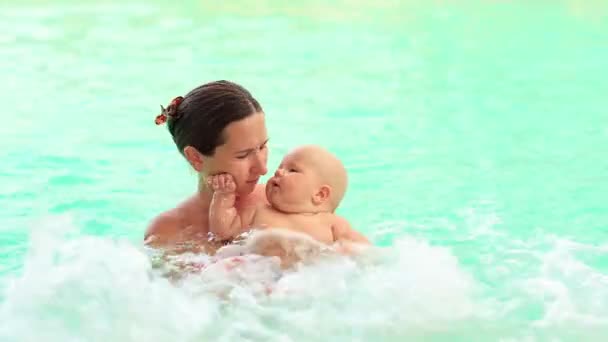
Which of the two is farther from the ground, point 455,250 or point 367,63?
point 367,63

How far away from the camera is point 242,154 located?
4.16 meters

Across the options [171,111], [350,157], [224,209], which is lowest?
[224,209]

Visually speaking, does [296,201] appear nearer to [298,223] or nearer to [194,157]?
[298,223]

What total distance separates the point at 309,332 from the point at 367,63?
679 centimetres

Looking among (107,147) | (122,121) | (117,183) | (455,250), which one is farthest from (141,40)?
(455,250)

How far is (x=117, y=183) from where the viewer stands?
687cm

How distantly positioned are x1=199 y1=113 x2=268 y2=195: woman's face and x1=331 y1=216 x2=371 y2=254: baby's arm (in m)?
0.41

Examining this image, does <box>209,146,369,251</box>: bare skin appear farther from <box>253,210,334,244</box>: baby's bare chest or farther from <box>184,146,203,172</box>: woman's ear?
<box>184,146,203,172</box>: woman's ear

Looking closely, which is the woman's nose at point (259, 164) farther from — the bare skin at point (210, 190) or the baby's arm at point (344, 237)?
the baby's arm at point (344, 237)

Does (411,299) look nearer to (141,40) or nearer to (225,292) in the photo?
(225,292)

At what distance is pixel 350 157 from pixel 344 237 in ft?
9.99

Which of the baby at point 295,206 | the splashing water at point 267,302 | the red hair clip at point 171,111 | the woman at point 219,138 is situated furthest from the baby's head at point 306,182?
the red hair clip at point 171,111

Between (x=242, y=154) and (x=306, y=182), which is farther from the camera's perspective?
(x=306, y=182)

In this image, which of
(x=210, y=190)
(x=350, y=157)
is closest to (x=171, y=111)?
(x=210, y=190)
